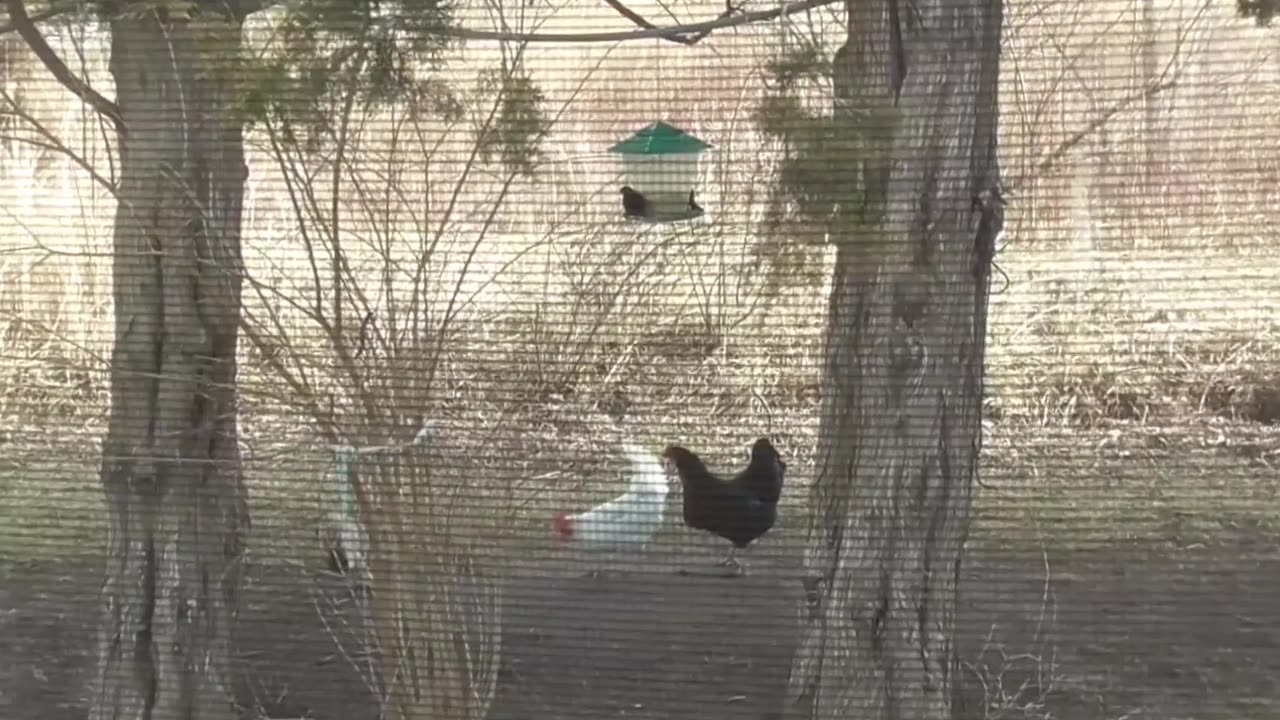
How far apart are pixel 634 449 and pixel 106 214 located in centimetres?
83

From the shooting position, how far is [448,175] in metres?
A: 1.62

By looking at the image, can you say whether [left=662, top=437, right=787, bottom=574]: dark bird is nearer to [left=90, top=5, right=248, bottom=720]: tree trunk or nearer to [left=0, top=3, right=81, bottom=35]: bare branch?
[left=90, top=5, right=248, bottom=720]: tree trunk

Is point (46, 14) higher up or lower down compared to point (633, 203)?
higher up

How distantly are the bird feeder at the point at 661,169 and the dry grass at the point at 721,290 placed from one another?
0.03 m

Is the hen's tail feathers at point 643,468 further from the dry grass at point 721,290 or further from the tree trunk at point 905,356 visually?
Answer: the tree trunk at point 905,356

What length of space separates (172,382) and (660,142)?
708 mm

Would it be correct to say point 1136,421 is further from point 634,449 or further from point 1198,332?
point 634,449

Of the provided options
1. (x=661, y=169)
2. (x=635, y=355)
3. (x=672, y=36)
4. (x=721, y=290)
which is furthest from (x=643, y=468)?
(x=672, y=36)

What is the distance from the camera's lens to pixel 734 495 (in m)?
1.93

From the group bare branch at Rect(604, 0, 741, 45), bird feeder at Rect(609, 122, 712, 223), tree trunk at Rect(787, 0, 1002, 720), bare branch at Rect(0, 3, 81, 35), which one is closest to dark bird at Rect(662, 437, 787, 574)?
tree trunk at Rect(787, 0, 1002, 720)

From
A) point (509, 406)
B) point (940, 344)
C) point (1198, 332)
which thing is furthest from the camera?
point (1198, 332)

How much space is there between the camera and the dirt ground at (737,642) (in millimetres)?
1809

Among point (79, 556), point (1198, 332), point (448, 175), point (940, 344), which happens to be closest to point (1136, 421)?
point (1198, 332)

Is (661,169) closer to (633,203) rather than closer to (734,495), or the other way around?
(633,203)
